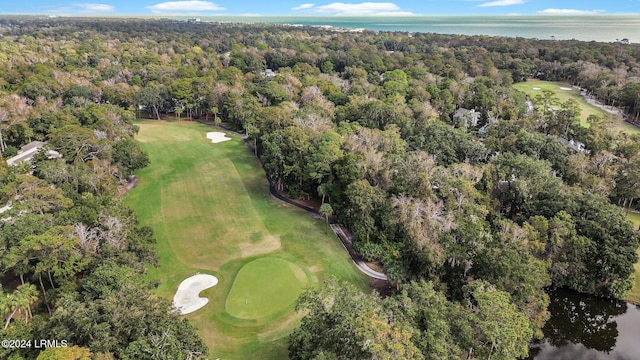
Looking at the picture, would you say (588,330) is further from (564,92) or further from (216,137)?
(564,92)

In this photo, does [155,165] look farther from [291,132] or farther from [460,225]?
[460,225]

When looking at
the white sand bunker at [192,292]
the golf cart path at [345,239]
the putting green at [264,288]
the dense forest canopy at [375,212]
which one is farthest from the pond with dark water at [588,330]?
the white sand bunker at [192,292]

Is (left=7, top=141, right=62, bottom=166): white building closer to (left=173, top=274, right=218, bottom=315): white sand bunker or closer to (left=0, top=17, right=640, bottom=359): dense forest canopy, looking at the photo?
(left=0, top=17, right=640, bottom=359): dense forest canopy

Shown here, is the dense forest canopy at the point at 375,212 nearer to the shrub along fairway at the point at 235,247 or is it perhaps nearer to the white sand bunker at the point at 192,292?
the shrub along fairway at the point at 235,247

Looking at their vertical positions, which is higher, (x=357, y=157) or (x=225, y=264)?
(x=357, y=157)

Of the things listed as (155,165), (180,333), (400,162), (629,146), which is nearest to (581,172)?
(629,146)

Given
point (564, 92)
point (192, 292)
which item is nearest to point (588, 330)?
point (192, 292)
